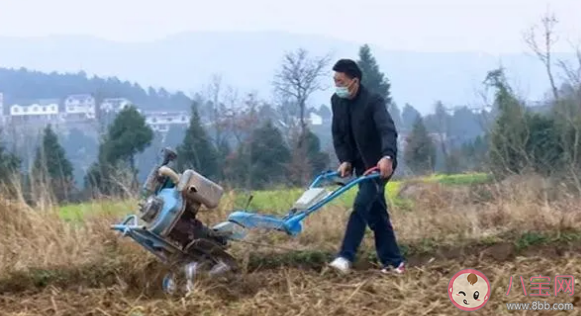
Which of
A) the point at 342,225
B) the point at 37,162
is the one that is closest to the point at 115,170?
the point at 37,162

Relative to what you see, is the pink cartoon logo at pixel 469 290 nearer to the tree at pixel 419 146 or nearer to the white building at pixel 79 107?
the tree at pixel 419 146

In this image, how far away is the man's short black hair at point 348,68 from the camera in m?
6.32

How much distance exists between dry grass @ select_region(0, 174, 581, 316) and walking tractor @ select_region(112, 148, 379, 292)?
0.18m

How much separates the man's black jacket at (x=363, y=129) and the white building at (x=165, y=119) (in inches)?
437

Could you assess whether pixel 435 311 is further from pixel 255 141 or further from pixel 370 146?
pixel 255 141

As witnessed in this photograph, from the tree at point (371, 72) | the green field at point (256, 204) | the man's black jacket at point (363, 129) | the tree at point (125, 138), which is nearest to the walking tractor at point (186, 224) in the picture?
the man's black jacket at point (363, 129)

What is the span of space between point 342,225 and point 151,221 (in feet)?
8.75

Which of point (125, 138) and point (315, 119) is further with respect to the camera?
point (315, 119)

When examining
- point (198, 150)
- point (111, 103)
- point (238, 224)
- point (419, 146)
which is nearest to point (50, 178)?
point (238, 224)

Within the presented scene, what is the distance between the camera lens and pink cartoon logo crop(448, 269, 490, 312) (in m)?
5.16

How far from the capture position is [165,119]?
19.8 meters

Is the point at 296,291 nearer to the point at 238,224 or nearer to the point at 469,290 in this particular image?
the point at 238,224

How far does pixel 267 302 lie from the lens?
537 cm

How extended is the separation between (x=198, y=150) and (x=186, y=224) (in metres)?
9.18
